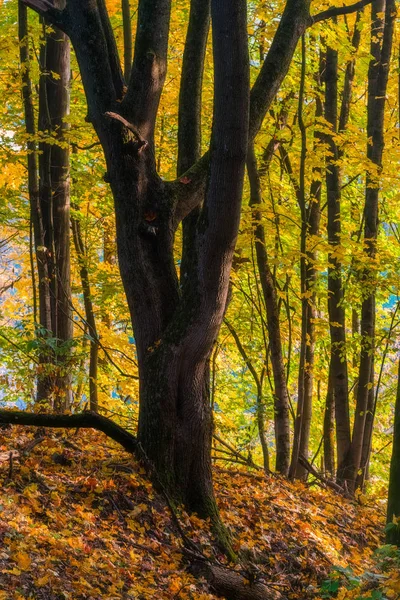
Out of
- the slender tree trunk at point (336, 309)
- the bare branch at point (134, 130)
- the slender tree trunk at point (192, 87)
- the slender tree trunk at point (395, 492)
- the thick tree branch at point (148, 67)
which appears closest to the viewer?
the slender tree trunk at point (395, 492)

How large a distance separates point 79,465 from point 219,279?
202 cm

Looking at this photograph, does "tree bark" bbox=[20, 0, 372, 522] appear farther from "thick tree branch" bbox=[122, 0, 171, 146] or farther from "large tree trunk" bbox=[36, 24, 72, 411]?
"large tree trunk" bbox=[36, 24, 72, 411]

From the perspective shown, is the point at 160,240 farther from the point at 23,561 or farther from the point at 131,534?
the point at 23,561

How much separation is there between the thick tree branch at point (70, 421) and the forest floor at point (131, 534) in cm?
21

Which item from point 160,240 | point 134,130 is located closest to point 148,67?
point 134,130

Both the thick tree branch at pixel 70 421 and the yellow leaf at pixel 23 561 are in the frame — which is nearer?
the yellow leaf at pixel 23 561

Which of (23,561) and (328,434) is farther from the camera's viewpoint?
(328,434)

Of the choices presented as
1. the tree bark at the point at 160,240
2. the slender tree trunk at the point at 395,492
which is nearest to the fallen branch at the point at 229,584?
the tree bark at the point at 160,240

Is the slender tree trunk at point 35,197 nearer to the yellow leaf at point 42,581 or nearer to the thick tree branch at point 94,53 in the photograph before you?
the thick tree branch at point 94,53

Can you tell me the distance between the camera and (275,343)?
29.3 feet

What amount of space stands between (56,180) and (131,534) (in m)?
5.86

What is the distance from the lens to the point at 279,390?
8758 millimetres

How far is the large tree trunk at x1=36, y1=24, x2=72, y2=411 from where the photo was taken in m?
8.66

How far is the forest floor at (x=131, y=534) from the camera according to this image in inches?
153
